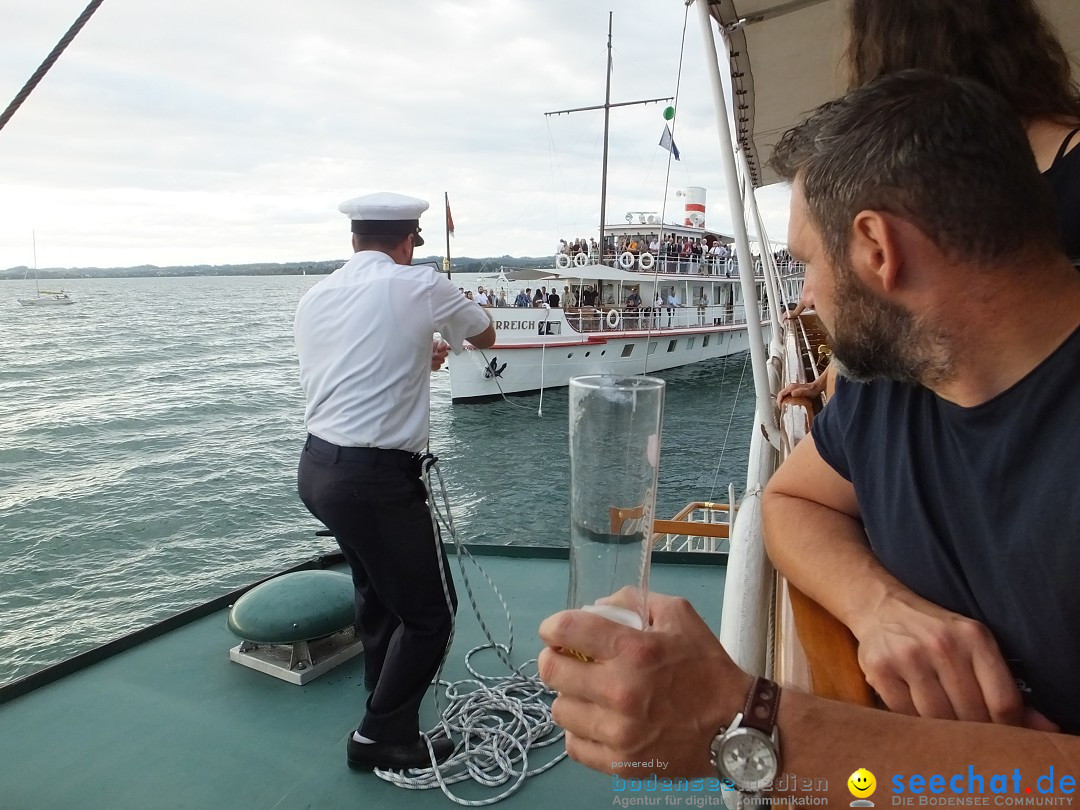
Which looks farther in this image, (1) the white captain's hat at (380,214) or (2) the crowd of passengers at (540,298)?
(2) the crowd of passengers at (540,298)

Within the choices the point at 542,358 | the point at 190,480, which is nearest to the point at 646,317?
the point at 542,358

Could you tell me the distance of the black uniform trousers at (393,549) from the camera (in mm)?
2100

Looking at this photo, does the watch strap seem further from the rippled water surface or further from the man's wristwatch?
the rippled water surface

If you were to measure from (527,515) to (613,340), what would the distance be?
1030 cm

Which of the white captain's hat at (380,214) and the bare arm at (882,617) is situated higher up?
the white captain's hat at (380,214)

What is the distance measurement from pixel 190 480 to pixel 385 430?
1269 cm

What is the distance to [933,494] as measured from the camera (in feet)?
3.09

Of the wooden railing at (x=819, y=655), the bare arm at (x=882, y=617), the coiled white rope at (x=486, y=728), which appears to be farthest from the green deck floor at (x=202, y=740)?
the bare arm at (x=882, y=617)

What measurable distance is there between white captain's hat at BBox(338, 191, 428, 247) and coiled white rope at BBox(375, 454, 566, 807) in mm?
722

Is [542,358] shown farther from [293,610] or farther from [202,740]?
[202,740]

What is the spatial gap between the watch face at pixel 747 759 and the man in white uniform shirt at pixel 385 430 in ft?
5.13

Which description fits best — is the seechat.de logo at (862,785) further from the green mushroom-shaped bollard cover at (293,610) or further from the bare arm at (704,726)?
the green mushroom-shaped bollard cover at (293,610)

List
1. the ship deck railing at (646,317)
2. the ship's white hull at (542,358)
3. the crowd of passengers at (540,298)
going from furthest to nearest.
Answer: the ship deck railing at (646,317) → the crowd of passengers at (540,298) → the ship's white hull at (542,358)

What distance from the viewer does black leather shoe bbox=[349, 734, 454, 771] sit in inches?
89.5
